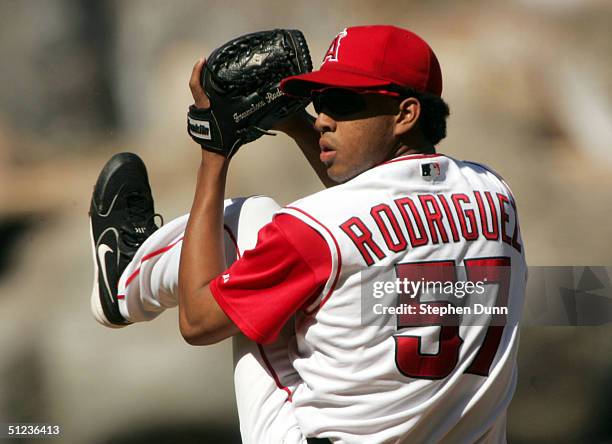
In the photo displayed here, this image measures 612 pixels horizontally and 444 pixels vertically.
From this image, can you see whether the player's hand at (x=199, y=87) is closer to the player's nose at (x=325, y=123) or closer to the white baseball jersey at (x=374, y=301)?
the player's nose at (x=325, y=123)

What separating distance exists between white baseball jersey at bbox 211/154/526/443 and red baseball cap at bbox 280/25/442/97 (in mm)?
143

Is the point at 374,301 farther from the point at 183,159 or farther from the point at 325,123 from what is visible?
the point at 183,159

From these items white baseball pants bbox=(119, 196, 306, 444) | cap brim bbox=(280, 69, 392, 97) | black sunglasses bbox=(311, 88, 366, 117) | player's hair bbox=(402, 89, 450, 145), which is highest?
cap brim bbox=(280, 69, 392, 97)

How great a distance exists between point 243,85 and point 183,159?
183 cm

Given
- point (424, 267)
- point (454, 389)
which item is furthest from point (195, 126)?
point (454, 389)

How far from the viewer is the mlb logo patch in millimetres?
1541

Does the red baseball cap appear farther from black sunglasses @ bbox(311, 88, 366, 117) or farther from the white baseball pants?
the white baseball pants

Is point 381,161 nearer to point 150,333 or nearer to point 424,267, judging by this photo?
point 424,267

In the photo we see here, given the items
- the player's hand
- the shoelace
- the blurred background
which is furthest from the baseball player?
the blurred background

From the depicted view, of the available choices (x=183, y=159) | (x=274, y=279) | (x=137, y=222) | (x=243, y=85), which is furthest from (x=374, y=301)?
(x=183, y=159)

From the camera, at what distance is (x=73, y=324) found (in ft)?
11.3

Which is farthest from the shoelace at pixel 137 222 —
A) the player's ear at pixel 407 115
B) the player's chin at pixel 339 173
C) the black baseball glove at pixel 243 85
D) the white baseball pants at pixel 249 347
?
the player's ear at pixel 407 115

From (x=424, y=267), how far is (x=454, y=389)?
0.75 feet

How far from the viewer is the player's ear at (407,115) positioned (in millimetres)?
1578
